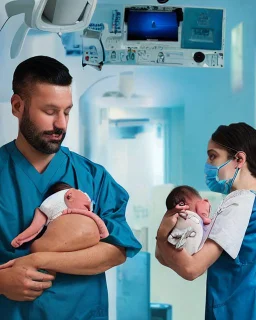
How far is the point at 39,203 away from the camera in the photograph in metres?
1.95

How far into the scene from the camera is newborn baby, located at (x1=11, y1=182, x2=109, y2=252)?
185 cm

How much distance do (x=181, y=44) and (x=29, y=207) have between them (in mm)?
1021

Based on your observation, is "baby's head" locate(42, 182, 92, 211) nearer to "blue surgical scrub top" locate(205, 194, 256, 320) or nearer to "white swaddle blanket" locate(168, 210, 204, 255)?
"white swaddle blanket" locate(168, 210, 204, 255)

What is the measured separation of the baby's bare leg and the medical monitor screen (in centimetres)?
96

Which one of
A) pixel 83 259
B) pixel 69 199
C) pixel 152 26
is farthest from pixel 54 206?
pixel 152 26

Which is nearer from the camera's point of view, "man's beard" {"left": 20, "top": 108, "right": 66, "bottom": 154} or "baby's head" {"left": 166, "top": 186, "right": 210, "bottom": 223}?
"man's beard" {"left": 20, "top": 108, "right": 66, "bottom": 154}

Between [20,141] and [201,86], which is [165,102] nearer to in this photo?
[201,86]

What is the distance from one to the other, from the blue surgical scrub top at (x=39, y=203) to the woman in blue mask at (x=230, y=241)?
0.59 ft

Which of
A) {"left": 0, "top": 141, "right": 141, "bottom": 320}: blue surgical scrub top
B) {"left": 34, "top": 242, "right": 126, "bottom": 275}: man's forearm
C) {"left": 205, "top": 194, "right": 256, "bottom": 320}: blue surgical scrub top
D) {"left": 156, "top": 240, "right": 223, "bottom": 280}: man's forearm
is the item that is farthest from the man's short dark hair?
{"left": 205, "top": 194, "right": 256, "bottom": 320}: blue surgical scrub top

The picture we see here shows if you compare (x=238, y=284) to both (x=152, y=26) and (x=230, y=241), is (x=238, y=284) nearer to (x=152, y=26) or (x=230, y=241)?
(x=230, y=241)

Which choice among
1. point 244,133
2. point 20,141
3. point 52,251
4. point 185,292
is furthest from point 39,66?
point 185,292

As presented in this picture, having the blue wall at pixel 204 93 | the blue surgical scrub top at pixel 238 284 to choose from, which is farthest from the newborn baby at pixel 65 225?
the blue wall at pixel 204 93

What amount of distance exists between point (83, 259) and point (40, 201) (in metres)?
0.24

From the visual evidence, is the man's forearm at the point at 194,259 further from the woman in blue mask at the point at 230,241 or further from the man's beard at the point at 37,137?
the man's beard at the point at 37,137
